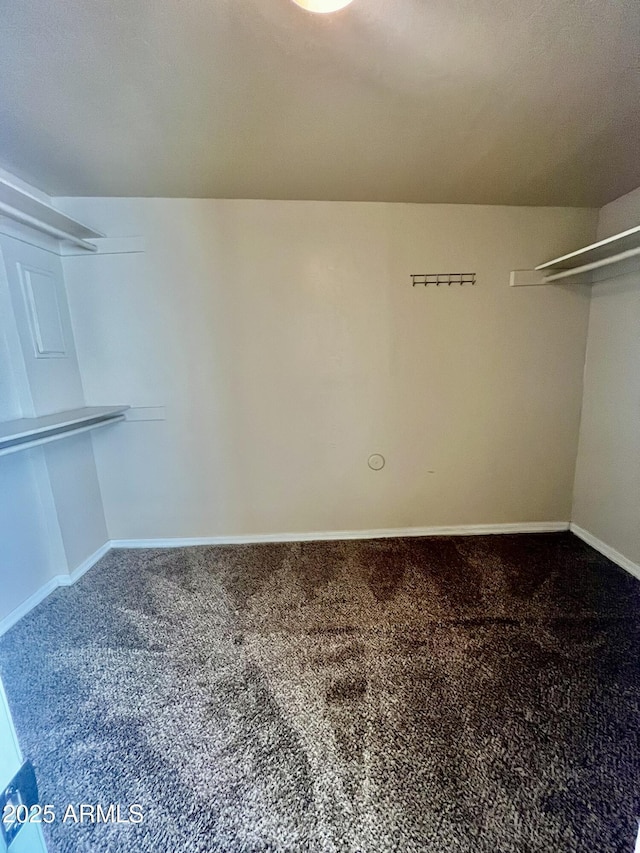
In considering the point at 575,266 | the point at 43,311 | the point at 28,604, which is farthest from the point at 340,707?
the point at 575,266

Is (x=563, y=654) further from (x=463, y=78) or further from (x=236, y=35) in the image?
(x=236, y=35)

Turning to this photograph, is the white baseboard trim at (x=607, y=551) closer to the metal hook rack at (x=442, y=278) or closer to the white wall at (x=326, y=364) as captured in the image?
the white wall at (x=326, y=364)

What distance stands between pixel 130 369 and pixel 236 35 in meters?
1.90

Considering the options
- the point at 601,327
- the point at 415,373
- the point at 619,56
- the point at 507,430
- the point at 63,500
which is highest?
the point at 619,56

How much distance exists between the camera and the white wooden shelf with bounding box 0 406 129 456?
167 cm

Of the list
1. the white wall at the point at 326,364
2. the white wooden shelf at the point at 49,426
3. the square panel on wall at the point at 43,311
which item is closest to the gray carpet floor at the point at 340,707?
the white wall at the point at 326,364

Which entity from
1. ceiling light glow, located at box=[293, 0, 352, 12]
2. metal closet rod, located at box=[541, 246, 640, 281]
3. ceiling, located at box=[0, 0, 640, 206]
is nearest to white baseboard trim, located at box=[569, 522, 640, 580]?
metal closet rod, located at box=[541, 246, 640, 281]

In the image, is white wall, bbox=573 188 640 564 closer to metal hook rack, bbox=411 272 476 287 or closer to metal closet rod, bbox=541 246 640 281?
metal closet rod, bbox=541 246 640 281

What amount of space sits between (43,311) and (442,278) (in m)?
2.57

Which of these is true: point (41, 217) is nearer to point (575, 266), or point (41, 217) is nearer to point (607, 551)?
point (575, 266)

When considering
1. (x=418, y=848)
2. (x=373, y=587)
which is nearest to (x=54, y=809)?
(x=418, y=848)

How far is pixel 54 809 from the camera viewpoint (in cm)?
110

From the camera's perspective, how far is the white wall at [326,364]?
235 centimetres

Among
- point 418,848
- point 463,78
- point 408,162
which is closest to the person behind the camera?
point 418,848
